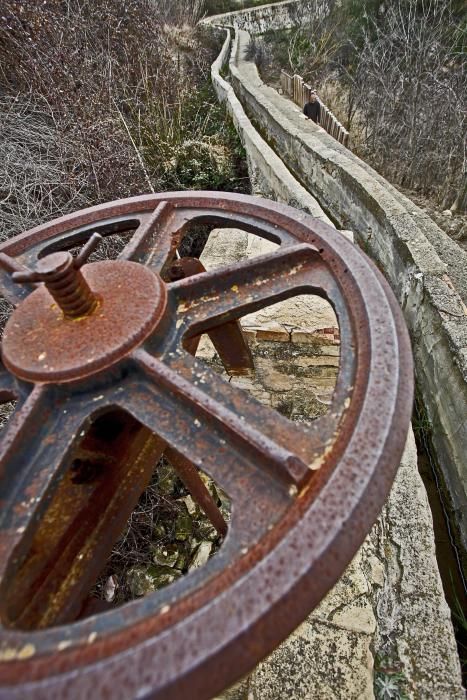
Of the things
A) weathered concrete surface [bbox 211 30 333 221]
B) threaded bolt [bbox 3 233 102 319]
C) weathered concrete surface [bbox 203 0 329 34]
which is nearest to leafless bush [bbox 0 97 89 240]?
weathered concrete surface [bbox 211 30 333 221]

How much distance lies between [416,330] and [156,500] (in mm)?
2195

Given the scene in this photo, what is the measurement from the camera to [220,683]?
70cm

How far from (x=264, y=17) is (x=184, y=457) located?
21.6m

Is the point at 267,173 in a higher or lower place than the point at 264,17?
lower

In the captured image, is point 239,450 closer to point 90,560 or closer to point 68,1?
point 90,560

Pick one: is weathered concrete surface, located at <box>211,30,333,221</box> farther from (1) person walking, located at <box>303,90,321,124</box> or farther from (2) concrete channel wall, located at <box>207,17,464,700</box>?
(2) concrete channel wall, located at <box>207,17,464,700</box>

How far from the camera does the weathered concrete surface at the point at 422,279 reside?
2.81 metres

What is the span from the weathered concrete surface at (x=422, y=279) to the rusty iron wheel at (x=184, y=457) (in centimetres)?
178

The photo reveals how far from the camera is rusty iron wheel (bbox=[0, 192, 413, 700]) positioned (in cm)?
72

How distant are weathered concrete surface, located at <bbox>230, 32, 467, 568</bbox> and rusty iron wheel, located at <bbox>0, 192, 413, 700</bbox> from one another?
1783 millimetres

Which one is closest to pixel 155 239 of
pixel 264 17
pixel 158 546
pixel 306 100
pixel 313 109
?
pixel 158 546

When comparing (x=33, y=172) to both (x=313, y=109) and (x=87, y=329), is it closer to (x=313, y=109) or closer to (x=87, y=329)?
(x=87, y=329)

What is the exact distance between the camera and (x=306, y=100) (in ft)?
30.7

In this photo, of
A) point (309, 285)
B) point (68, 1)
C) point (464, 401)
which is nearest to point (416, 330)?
point (464, 401)
